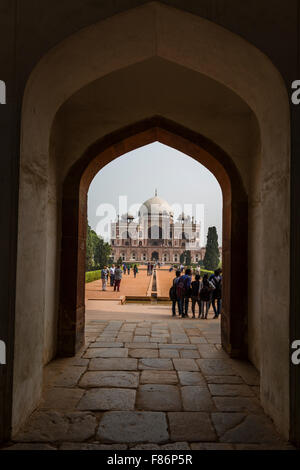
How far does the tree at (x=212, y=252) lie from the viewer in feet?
113

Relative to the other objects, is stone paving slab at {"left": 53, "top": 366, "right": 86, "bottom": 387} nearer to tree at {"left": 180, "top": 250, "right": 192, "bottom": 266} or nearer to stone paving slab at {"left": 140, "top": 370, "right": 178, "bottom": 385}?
stone paving slab at {"left": 140, "top": 370, "right": 178, "bottom": 385}

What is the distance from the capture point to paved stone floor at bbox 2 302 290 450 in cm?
217

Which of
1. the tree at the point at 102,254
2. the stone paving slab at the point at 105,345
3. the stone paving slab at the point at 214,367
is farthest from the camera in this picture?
the tree at the point at 102,254

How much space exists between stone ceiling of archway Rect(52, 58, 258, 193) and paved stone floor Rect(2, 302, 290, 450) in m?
2.29

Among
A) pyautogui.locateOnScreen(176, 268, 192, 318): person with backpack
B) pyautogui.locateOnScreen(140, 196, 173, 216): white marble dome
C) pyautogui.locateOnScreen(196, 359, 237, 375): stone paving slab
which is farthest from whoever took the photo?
pyautogui.locateOnScreen(140, 196, 173, 216): white marble dome

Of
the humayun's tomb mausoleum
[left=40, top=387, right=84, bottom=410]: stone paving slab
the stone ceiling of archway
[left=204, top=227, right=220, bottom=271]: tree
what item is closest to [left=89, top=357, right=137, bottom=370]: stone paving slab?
[left=40, top=387, right=84, bottom=410]: stone paving slab

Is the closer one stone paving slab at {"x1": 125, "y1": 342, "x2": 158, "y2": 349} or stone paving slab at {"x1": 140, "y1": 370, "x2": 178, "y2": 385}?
stone paving slab at {"x1": 140, "y1": 370, "x2": 178, "y2": 385}

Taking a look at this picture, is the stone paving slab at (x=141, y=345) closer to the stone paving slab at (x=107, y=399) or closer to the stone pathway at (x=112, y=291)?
the stone paving slab at (x=107, y=399)

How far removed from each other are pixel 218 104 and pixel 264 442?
3.55 meters

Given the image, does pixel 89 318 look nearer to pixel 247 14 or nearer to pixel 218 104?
pixel 218 104

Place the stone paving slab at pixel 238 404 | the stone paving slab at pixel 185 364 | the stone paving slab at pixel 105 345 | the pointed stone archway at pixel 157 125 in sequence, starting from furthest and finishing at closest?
1. the stone paving slab at pixel 105 345
2. the stone paving slab at pixel 185 364
3. the stone paving slab at pixel 238 404
4. the pointed stone archway at pixel 157 125

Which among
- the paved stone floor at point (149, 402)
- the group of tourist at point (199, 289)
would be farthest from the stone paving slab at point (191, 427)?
the group of tourist at point (199, 289)

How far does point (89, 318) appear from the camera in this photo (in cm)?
667

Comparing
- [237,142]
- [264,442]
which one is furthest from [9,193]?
[237,142]
